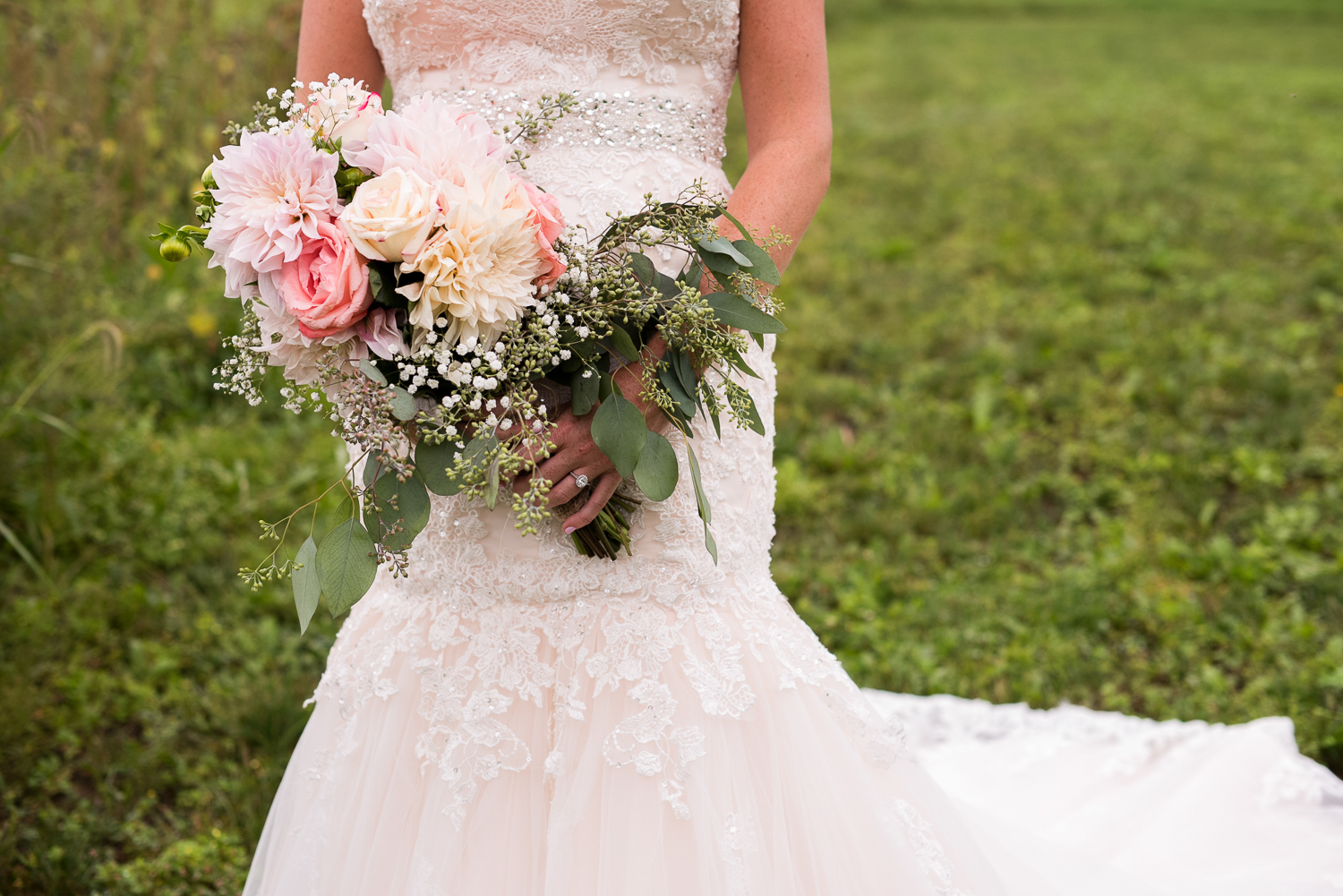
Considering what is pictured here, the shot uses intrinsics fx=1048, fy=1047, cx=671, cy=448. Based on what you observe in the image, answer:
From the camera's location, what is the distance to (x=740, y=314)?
165 centimetres

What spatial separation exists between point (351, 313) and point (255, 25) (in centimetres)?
683

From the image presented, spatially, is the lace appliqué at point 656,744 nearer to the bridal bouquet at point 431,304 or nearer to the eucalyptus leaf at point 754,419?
the bridal bouquet at point 431,304

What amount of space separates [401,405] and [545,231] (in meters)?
0.33

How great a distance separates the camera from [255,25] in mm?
7215

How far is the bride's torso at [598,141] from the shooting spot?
188 cm

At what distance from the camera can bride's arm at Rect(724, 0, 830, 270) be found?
193cm

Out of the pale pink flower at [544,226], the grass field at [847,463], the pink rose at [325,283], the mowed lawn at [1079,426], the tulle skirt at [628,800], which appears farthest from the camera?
the mowed lawn at [1079,426]

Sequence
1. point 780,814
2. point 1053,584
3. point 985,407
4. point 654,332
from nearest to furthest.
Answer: point 654,332 → point 780,814 → point 1053,584 → point 985,407

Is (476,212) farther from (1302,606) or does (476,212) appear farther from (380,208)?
(1302,606)

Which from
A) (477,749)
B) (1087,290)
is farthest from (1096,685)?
(1087,290)

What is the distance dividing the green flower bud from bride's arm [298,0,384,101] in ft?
2.22

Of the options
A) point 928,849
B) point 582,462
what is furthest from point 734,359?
point 928,849

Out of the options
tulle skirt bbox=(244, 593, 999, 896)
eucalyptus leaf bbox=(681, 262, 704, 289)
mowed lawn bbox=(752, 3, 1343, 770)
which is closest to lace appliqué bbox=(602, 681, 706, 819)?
tulle skirt bbox=(244, 593, 999, 896)

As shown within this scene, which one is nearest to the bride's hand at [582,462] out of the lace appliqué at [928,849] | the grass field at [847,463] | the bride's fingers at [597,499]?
the bride's fingers at [597,499]
